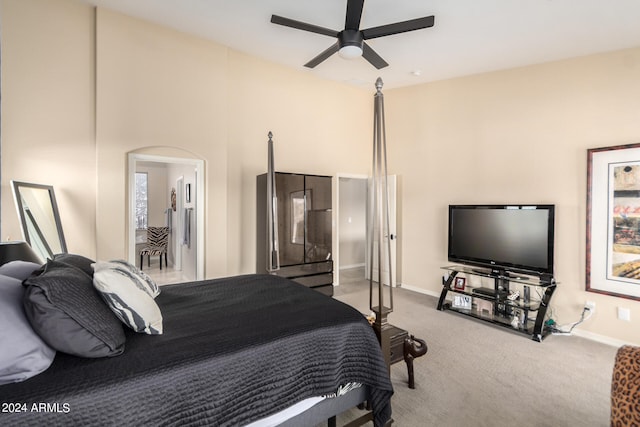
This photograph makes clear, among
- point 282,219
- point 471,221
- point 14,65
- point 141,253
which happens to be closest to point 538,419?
point 471,221

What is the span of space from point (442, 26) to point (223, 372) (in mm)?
3577

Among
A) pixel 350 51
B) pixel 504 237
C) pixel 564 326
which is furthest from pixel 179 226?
pixel 564 326

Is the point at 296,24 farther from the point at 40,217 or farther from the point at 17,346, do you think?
the point at 40,217

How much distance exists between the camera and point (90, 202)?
10.3 feet

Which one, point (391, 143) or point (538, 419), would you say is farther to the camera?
point (391, 143)

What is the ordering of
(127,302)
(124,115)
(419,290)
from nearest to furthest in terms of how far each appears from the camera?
(127,302), (124,115), (419,290)

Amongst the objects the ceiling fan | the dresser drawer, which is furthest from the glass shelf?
the ceiling fan

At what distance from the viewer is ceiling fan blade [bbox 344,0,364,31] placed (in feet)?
7.20

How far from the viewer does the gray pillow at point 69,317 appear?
110 cm

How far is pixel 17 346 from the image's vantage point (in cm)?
103

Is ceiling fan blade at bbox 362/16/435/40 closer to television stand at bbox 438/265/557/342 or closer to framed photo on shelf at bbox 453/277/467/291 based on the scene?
television stand at bbox 438/265/557/342

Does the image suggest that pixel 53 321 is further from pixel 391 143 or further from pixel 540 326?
pixel 391 143

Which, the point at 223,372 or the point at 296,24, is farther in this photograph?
the point at 296,24

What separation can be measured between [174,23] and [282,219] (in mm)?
2531
